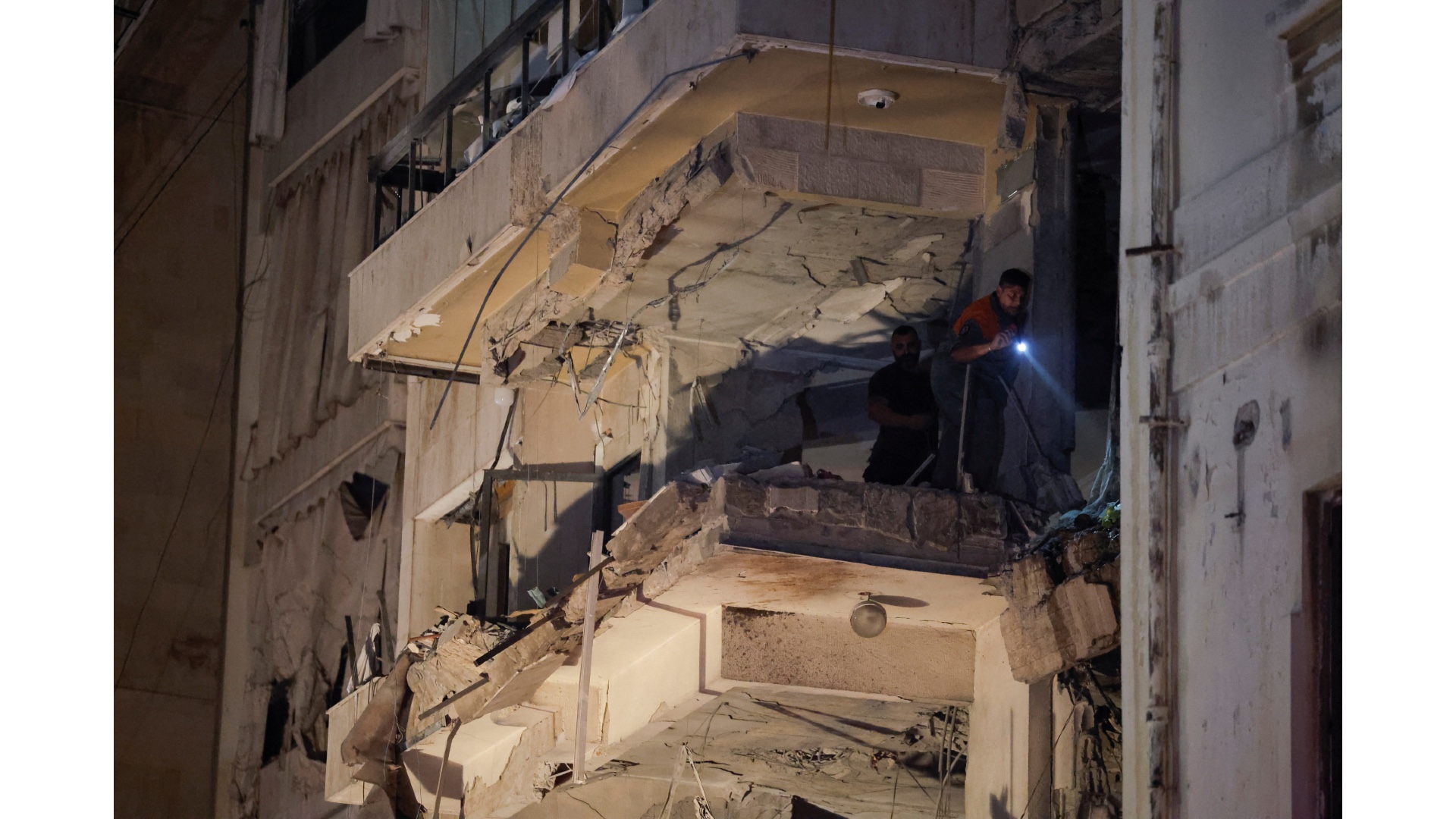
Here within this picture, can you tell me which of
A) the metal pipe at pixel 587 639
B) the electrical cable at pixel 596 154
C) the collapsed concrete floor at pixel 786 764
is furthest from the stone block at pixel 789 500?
the electrical cable at pixel 596 154

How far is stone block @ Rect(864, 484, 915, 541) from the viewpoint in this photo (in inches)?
311

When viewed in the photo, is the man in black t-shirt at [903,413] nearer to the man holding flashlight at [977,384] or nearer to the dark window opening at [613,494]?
the man holding flashlight at [977,384]

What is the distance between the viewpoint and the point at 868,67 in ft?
27.5

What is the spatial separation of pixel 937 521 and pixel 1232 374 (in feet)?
7.42

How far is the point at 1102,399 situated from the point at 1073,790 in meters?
2.15

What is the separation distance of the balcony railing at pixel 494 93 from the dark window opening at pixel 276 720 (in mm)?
6245

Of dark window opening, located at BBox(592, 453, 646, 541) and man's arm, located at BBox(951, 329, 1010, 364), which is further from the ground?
man's arm, located at BBox(951, 329, 1010, 364)

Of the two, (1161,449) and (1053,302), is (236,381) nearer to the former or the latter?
(1053,302)

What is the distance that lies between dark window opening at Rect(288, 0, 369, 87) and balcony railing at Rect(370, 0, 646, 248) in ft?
14.6

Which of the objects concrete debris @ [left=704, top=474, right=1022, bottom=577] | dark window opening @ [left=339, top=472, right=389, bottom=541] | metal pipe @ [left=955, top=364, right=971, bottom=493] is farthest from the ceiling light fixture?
dark window opening @ [left=339, top=472, right=389, bottom=541]

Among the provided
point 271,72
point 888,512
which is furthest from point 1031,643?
point 271,72

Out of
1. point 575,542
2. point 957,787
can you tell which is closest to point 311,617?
point 575,542

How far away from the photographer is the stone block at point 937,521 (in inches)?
312

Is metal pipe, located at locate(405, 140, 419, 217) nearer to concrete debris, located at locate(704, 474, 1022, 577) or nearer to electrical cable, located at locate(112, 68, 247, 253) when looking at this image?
concrete debris, located at locate(704, 474, 1022, 577)
